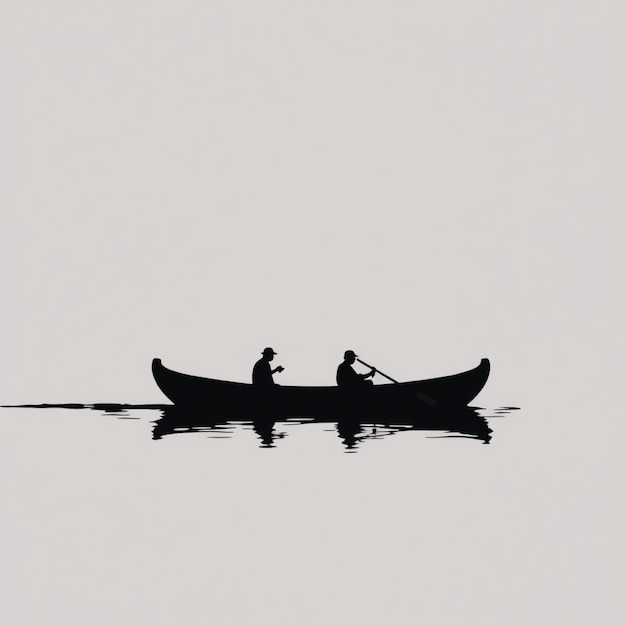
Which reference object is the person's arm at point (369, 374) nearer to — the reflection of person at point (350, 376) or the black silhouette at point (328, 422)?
the reflection of person at point (350, 376)

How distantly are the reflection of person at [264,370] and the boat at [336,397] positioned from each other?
126 millimetres

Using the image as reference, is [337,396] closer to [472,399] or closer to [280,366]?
[280,366]

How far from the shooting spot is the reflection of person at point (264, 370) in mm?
20969

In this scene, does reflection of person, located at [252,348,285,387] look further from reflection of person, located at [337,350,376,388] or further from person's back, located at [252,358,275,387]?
reflection of person, located at [337,350,376,388]

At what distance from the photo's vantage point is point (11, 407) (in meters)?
21.7

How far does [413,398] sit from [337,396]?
57.9 inches

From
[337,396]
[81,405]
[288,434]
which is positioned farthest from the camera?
[81,405]

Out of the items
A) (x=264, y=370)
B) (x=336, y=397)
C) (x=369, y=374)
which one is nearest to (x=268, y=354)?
(x=264, y=370)

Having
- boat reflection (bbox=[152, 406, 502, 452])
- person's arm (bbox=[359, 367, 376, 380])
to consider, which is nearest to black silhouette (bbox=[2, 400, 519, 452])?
boat reflection (bbox=[152, 406, 502, 452])

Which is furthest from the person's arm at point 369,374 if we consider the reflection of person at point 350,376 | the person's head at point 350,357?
the person's head at point 350,357

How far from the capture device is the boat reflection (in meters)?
18.7

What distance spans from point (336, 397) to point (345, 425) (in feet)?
2.73

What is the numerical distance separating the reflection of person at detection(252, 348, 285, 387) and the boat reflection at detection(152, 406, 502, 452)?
721mm

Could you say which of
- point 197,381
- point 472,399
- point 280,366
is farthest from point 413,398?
point 197,381
